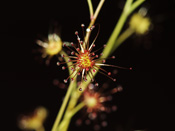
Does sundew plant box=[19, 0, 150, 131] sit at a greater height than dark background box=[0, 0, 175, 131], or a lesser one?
lesser

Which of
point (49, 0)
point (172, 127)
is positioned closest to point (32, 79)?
point (49, 0)

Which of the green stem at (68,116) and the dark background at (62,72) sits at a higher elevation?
the dark background at (62,72)

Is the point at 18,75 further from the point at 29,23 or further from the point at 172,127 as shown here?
the point at 172,127

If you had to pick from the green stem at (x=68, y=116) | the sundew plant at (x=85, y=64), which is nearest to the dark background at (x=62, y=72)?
the sundew plant at (x=85, y=64)

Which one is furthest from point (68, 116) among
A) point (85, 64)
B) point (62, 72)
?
point (62, 72)

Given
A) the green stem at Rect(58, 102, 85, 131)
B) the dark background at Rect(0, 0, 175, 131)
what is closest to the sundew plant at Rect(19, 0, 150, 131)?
the green stem at Rect(58, 102, 85, 131)

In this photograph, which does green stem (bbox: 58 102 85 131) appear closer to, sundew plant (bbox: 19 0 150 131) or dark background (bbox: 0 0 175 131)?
sundew plant (bbox: 19 0 150 131)

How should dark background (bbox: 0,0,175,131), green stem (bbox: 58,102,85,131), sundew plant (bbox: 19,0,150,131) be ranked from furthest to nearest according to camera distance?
dark background (bbox: 0,0,175,131) → green stem (bbox: 58,102,85,131) → sundew plant (bbox: 19,0,150,131)

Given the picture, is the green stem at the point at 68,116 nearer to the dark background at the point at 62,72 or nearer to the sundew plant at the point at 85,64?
the sundew plant at the point at 85,64

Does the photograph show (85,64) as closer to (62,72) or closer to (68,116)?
(68,116)

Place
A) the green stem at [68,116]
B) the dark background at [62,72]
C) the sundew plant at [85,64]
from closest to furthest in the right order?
the sundew plant at [85,64], the green stem at [68,116], the dark background at [62,72]
